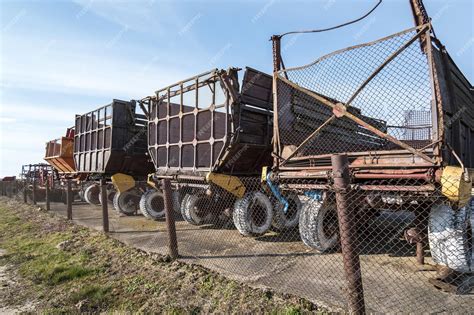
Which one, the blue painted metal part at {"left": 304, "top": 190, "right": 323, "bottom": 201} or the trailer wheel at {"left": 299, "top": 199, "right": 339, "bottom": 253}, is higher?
the blue painted metal part at {"left": 304, "top": 190, "right": 323, "bottom": 201}

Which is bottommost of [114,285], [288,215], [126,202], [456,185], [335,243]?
[114,285]

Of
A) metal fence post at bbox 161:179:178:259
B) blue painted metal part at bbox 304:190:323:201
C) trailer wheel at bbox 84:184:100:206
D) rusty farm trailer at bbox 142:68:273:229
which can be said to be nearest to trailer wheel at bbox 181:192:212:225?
rusty farm trailer at bbox 142:68:273:229

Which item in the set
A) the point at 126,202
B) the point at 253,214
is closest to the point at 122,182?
the point at 126,202

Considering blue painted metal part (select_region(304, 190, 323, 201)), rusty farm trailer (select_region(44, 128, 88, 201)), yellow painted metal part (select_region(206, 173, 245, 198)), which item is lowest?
blue painted metal part (select_region(304, 190, 323, 201))

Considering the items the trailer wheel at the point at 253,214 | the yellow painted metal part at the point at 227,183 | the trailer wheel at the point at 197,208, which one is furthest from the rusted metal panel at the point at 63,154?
the trailer wheel at the point at 253,214

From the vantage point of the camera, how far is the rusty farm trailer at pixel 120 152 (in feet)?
34.7

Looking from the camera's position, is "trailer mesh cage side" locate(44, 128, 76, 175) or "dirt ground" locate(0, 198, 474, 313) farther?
"trailer mesh cage side" locate(44, 128, 76, 175)

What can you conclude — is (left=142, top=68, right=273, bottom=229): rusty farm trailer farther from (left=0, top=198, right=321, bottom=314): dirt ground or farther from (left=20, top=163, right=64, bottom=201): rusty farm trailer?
(left=20, top=163, right=64, bottom=201): rusty farm trailer

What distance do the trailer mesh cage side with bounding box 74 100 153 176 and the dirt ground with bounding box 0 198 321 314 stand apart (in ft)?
15.2

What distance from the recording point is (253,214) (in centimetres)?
679

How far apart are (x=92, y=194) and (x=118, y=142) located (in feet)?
11.3

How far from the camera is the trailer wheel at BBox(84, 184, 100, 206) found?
494 inches

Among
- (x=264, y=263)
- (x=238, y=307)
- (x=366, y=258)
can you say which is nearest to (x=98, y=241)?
(x=264, y=263)

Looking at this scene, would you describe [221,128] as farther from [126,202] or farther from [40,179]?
[40,179]
